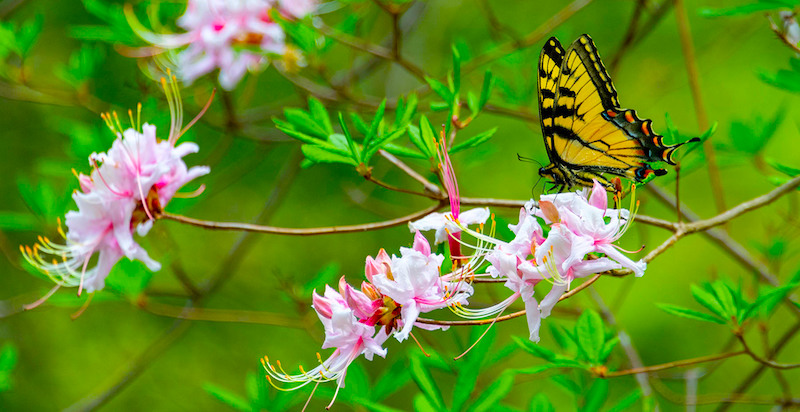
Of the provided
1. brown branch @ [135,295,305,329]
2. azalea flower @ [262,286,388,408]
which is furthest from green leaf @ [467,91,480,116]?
brown branch @ [135,295,305,329]

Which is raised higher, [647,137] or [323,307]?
[647,137]

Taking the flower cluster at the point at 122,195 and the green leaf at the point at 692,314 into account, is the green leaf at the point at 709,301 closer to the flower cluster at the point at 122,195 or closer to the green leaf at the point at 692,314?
the green leaf at the point at 692,314

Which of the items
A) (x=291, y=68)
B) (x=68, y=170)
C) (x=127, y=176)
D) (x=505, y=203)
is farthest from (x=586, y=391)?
(x=68, y=170)

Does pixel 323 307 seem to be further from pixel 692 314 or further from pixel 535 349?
pixel 692 314

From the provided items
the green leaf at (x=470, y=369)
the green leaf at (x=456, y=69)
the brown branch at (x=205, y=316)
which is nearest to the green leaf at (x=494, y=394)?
the green leaf at (x=470, y=369)

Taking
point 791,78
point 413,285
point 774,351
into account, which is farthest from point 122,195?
point 774,351

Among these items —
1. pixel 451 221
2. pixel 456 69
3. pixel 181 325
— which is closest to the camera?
pixel 451 221

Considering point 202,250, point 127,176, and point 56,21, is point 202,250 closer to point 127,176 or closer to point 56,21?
point 56,21
